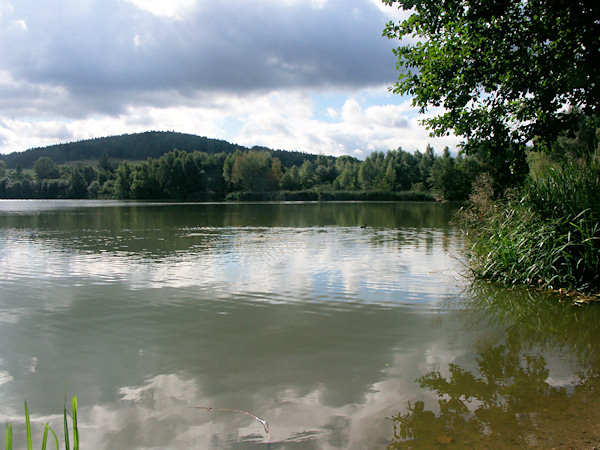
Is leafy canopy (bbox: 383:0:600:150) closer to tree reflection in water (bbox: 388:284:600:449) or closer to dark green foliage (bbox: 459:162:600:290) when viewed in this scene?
dark green foliage (bbox: 459:162:600:290)

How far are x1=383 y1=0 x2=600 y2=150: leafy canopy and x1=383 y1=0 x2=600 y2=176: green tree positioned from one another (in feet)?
0.07

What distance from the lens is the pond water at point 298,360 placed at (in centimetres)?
405

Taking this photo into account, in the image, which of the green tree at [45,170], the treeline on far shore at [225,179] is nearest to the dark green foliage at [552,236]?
the treeline on far shore at [225,179]

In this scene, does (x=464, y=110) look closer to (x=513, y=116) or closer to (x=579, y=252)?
(x=513, y=116)

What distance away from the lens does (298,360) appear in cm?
575

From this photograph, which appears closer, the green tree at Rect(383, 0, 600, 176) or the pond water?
the pond water

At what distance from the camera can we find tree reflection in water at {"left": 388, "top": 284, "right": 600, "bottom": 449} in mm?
3783

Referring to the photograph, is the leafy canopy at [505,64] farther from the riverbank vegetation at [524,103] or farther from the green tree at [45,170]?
the green tree at [45,170]

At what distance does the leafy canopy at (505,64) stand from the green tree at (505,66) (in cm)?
2

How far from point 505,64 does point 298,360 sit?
8.18 m

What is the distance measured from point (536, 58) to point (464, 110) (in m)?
1.82

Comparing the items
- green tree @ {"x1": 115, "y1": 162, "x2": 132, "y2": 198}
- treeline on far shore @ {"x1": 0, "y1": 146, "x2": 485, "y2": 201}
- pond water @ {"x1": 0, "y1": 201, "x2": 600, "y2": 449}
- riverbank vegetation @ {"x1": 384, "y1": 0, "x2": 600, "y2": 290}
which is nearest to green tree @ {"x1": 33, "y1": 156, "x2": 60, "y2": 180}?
treeline on far shore @ {"x1": 0, "y1": 146, "x2": 485, "y2": 201}

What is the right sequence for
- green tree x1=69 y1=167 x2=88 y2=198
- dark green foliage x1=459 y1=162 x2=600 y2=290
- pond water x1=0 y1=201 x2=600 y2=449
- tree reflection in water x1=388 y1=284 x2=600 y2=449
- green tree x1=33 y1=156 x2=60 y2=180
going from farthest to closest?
green tree x1=33 y1=156 x2=60 y2=180 → green tree x1=69 y1=167 x2=88 y2=198 → dark green foliage x1=459 y1=162 x2=600 y2=290 → pond water x1=0 y1=201 x2=600 y2=449 → tree reflection in water x1=388 y1=284 x2=600 y2=449

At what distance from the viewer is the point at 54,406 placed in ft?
15.1
